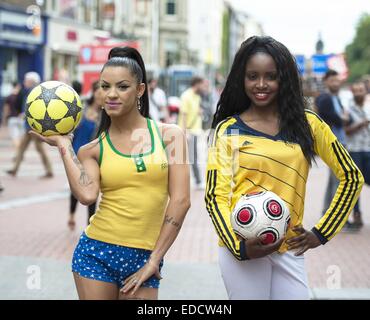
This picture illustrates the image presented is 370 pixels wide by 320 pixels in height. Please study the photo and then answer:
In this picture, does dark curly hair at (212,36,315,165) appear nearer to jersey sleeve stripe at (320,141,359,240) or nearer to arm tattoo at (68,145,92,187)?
jersey sleeve stripe at (320,141,359,240)

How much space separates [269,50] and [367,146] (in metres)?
6.59

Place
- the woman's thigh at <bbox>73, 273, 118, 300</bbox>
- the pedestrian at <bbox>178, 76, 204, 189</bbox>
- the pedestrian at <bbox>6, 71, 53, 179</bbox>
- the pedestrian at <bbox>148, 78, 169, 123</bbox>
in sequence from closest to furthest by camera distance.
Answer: the woman's thigh at <bbox>73, 273, 118, 300</bbox>, the pedestrian at <bbox>148, 78, 169, 123</bbox>, the pedestrian at <bbox>178, 76, 204, 189</bbox>, the pedestrian at <bbox>6, 71, 53, 179</bbox>

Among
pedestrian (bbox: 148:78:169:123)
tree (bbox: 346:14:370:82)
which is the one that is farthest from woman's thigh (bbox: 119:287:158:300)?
tree (bbox: 346:14:370:82)

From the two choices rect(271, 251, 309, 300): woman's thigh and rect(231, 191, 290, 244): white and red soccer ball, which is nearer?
rect(231, 191, 290, 244): white and red soccer ball

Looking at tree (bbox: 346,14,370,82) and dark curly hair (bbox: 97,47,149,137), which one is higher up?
tree (bbox: 346,14,370,82)

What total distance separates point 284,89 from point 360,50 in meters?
130

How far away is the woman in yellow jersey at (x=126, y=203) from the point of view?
359 cm

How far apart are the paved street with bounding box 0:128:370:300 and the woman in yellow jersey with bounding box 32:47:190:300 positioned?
2922mm

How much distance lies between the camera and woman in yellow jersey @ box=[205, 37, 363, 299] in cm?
346

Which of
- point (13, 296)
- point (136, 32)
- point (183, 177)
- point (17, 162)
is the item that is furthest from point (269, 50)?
point (136, 32)

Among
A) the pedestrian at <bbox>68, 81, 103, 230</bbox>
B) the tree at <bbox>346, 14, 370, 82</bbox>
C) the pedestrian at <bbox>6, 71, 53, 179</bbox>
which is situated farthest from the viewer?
the tree at <bbox>346, 14, 370, 82</bbox>

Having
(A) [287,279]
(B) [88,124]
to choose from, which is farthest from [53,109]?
(B) [88,124]

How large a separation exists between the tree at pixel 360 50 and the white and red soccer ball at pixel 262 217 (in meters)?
120
